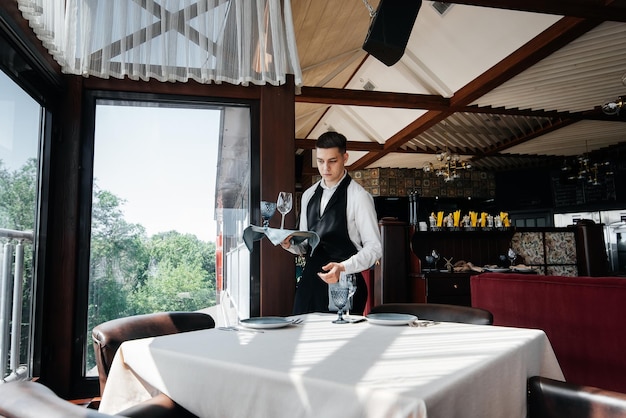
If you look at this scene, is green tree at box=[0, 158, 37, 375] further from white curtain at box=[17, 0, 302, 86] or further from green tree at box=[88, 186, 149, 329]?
white curtain at box=[17, 0, 302, 86]

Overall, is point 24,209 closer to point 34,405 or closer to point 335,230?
point 335,230

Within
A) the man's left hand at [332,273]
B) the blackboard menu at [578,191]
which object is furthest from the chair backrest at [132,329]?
the blackboard menu at [578,191]

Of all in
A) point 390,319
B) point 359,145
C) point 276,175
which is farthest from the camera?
point 359,145

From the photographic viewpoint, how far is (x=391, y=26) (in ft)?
8.86

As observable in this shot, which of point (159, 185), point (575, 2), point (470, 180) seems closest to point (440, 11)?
point (575, 2)

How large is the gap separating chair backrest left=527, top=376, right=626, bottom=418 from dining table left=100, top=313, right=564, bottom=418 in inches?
1.5

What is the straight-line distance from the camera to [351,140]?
34.3 ft

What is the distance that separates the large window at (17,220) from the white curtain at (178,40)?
0.38 meters

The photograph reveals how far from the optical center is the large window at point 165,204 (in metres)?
2.99

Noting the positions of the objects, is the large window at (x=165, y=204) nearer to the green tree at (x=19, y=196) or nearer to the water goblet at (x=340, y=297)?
the green tree at (x=19, y=196)

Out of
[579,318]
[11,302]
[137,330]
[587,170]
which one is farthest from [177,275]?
[587,170]

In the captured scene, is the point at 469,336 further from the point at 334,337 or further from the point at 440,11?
the point at 440,11

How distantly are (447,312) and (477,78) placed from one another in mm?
5256

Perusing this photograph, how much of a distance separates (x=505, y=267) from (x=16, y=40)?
5.49 metres
